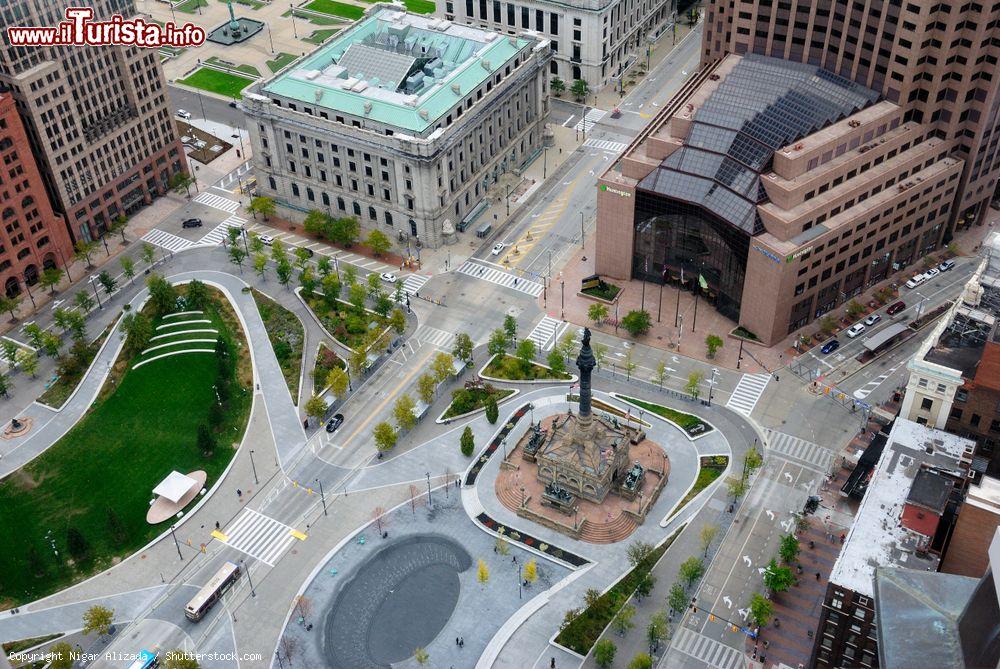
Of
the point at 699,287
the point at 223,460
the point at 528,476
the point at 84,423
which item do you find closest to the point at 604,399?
the point at 528,476

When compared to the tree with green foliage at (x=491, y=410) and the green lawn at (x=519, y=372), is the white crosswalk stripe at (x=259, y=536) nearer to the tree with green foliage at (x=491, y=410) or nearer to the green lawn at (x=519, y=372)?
the tree with green foliage at (x=491, y=410)

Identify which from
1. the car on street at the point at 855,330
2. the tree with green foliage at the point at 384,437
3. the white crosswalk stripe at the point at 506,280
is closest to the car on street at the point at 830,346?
the car on street at the point at 855,330

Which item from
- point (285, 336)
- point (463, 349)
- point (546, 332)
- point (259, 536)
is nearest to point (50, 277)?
point (285, 336)

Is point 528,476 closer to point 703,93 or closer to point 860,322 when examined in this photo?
point 860,322

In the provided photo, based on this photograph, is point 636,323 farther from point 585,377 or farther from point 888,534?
point 888,534

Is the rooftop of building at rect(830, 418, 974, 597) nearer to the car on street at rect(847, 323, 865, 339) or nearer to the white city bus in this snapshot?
the car on street at rect(847, 323, 865, 339)

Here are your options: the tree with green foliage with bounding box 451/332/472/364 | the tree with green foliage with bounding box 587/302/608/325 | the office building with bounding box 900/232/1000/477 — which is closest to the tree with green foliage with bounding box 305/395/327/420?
the tree with green foliage with bounding box 451/332/472/364
